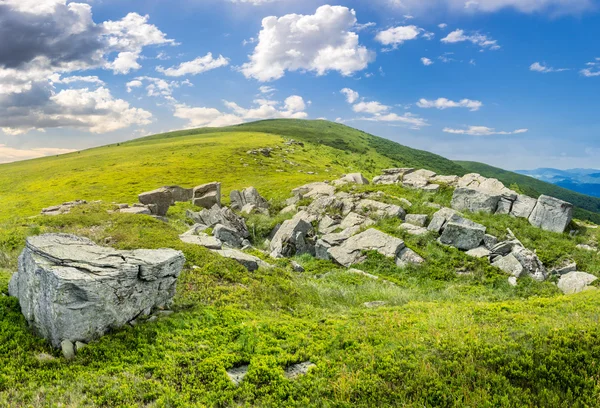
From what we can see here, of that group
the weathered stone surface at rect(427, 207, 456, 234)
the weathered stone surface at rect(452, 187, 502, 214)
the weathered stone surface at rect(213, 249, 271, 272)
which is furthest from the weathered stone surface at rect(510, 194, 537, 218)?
the weathered stone surface at rect(213, 249, 271, 272)

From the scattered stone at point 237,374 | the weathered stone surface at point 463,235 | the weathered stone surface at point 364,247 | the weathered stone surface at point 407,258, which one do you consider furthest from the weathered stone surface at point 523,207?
the scattered stone at point 237,374

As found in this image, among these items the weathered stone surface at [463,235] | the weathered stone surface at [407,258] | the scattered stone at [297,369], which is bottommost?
the scattered stone at [297,369]

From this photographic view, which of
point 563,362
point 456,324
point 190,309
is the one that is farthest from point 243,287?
point 563,362

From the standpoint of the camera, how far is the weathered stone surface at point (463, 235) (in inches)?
996

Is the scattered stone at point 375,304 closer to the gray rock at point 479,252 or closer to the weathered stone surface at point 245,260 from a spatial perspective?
the weathered stone surface at point 245,260

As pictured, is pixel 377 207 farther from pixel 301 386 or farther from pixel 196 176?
pixel 196 176

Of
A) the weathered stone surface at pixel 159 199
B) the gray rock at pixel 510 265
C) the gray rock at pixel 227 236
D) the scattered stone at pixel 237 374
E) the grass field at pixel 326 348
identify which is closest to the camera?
the grass field at pixel 326 348

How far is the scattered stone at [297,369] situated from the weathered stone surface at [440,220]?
64.9ft

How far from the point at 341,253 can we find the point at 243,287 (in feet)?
33.3

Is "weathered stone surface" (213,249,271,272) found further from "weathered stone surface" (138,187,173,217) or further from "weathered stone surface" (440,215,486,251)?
"weathered stone surface" (138,187,173,217)

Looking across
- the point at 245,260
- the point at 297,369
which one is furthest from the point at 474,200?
the point at 297,369

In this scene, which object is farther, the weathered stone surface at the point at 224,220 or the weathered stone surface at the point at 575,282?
the weathered stone surface at the point at 224,220

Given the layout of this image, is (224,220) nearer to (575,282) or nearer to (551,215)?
(575,282)

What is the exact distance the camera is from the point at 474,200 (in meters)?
32.4
